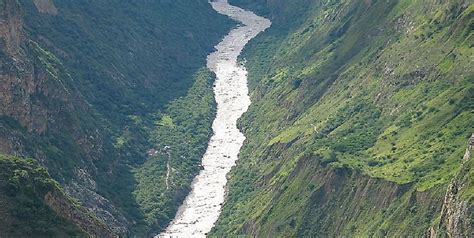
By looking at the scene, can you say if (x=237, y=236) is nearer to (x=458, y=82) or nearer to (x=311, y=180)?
(x=311, y=180)

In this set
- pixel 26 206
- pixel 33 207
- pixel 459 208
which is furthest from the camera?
pixel 459 208

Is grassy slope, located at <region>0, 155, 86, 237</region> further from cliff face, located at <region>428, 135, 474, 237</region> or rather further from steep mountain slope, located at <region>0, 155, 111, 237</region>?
cliff face, located at <region>428, 135, 474, 237</region>

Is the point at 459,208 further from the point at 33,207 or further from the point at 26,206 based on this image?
the point at 26,206

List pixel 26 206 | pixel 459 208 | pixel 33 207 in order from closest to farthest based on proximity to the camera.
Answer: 1. pixel 26 206
2. pixel 33 207
3. pixel 459 208

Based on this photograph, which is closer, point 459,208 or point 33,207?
point 33,207

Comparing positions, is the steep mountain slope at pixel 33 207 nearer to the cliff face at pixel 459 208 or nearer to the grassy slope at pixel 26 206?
the grassy slope at pixel 26 206

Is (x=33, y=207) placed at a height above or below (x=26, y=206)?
below

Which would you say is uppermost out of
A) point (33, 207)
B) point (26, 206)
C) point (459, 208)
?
point (459, 208)

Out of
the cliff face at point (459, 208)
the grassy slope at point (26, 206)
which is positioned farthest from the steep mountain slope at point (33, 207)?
the cliff face at point (459, 208)

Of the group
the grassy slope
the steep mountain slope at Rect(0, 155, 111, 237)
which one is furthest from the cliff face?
the grassy slope

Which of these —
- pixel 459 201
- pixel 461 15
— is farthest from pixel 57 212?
pixel 461 15

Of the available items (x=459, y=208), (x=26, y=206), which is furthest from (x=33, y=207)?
(x=459, y=208)
